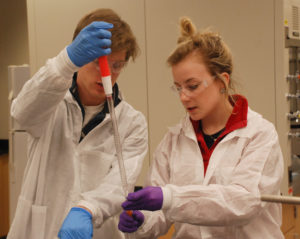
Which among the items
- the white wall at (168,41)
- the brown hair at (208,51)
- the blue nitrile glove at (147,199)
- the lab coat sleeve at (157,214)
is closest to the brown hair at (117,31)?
the brown hair at (208,51)

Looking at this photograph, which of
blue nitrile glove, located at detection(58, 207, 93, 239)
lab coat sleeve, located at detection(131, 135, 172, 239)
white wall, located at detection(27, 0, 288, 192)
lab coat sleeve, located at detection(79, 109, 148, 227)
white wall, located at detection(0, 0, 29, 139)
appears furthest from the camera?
white wall, located at detection(0, 0, 29, 139)

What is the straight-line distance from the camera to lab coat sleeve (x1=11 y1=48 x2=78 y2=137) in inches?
41.4

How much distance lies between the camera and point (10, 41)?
3.96m

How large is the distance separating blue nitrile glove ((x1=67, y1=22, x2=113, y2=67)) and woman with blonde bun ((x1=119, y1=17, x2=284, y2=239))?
307 millimetres

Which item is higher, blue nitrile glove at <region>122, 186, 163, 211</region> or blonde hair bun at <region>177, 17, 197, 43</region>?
blonde hair bun at <region>177, 17, 197, 43</region>

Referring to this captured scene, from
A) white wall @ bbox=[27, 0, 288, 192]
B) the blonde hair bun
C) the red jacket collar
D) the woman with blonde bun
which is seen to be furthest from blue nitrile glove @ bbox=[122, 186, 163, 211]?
white wall @ bbox=[27, 0, 288, 192]

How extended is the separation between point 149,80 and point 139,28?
13.2 inches

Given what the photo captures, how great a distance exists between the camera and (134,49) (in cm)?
133

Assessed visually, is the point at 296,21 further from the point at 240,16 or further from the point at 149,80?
the point at 149,80

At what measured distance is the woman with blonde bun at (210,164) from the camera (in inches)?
41.2

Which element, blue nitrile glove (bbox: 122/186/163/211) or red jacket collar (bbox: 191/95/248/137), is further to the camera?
red jacket collar (bbox: 191/95/248/137)

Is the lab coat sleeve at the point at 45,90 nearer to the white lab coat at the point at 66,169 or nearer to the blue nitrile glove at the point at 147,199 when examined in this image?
the white lab coat at the point at 66,169

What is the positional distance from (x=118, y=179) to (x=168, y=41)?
4.13 feet

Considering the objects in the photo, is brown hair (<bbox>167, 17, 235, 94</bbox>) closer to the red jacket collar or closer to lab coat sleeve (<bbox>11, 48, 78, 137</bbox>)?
the red jacket collar
